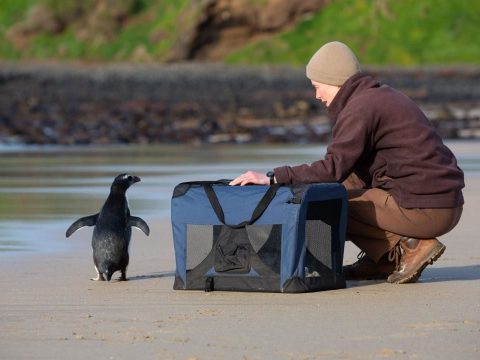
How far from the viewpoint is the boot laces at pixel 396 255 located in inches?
292

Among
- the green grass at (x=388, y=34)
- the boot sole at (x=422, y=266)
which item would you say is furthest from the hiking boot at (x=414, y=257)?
the green grass at (x=388, y=34)

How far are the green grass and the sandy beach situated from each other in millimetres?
52240

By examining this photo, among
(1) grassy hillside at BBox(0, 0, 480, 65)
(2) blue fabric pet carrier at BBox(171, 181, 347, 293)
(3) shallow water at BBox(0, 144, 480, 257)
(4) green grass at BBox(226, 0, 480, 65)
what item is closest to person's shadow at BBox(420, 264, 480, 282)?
(2) blue fabric pet carrier at BBox(171, 181, 347, 293)

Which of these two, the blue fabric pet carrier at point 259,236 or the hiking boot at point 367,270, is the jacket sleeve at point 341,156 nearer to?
the blue fabric pet carrier at point 259,236

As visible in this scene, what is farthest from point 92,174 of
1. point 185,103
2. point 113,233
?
point 185,103

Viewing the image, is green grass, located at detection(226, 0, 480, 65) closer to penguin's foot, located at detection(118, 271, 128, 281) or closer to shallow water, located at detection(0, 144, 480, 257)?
shallow water, located at detection(0, 144, 480, 257)

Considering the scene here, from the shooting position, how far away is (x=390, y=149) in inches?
285

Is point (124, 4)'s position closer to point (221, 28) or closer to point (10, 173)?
point (221, 28)

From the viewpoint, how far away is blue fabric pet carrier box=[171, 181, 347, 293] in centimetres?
692

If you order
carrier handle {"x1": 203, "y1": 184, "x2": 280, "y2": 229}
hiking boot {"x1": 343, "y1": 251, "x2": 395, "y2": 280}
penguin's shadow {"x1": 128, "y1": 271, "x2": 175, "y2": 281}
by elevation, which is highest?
carrier handle {"x1": 203, "y1": 184, "x2": 280, "y2": 229}

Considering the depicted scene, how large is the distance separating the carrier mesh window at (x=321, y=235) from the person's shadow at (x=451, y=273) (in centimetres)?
70

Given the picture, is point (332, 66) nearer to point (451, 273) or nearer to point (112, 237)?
point (451, 273)

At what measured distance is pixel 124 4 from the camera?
70.6 meters

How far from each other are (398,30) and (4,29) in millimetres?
22474
